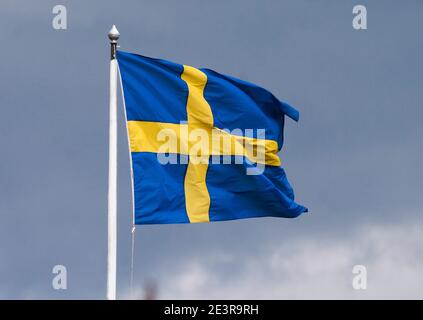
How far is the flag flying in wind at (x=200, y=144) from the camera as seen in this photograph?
3625 cm

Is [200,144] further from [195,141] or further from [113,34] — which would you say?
[113,34]

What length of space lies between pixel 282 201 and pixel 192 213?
2.74m

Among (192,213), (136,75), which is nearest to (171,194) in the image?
(192,213)

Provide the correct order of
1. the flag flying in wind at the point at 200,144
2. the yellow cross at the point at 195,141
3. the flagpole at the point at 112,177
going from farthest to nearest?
the yellow cross at the point at 195,141 < the flag flying in wind at the point at 200,144 < the flagpole at the point at 112,177

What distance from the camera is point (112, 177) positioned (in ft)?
115

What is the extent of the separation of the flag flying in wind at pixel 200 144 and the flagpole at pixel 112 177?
0.64 metres

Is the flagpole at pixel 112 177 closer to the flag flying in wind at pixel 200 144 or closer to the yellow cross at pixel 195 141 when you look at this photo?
the flag flying in wind at pixel 200 144

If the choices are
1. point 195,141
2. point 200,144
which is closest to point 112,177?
point 195,141

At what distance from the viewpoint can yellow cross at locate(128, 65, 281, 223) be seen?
119 feet

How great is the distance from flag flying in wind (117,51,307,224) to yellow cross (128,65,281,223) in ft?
0.08

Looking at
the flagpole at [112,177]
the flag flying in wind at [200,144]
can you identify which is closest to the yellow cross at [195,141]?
the flag flying in wind at [200,144]

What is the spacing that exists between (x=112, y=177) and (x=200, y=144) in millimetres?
3211
